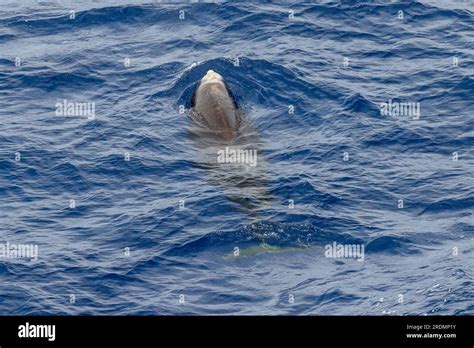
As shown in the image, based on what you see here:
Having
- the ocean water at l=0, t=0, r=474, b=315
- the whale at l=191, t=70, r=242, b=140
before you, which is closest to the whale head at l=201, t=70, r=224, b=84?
the whale at l=191, t=70, r=242, b=140

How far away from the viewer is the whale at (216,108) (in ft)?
109

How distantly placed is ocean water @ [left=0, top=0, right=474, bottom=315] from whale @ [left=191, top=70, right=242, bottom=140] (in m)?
0.59

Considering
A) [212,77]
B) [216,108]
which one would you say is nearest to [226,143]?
[216,108]

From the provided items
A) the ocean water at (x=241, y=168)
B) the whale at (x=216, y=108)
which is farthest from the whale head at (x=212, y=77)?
the ocean water at (x=241, y=168)

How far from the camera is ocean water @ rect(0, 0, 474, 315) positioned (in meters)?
25.7

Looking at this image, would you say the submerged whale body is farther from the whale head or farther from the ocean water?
the ocean water

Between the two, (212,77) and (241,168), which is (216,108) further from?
(241,168)

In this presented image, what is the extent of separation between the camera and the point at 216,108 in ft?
112

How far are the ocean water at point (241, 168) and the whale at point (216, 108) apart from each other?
1.94ft

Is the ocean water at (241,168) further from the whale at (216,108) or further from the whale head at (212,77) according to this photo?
the whale head at (212,77)

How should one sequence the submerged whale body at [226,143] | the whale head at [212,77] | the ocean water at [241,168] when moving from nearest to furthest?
the ocean water at [241,168] < the submerged whale body at [226,143] < the whale head at [212,77]

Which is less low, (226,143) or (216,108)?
(216,108)

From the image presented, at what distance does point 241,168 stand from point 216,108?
415cm
